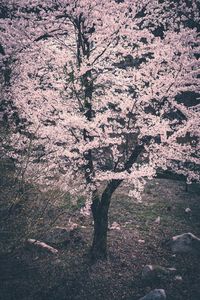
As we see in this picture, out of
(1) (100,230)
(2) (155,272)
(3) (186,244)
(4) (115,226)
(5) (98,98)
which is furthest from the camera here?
(4) (115,226)

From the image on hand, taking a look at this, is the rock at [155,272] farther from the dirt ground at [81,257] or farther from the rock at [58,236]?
the rock at [58,236]

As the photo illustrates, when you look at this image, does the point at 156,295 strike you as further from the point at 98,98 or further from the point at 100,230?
the point at 98,98

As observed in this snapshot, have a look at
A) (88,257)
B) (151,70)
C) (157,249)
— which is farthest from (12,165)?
(157,249)

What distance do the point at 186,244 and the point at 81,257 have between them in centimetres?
281

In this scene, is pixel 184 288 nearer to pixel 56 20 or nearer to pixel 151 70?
pixel 151 70

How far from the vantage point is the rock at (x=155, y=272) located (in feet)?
22.4

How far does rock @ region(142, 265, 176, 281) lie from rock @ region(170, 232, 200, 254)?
0.92 meters

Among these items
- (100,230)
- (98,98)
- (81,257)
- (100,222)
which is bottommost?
(81,257)

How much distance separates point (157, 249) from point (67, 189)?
346 cm

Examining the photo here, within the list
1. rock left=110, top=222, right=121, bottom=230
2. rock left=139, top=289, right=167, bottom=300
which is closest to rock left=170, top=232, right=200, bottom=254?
rock left=110, top=222, right=121, bottom=230

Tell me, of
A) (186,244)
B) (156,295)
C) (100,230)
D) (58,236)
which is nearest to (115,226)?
(58,236)

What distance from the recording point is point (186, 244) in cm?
798

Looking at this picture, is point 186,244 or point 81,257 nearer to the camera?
point 81,257

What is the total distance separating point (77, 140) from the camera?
699 centimetres
